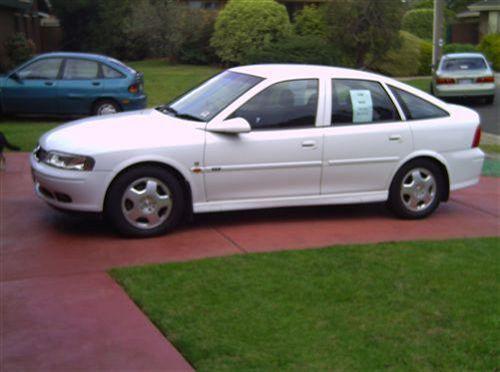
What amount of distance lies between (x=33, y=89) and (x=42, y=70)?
1.63ft

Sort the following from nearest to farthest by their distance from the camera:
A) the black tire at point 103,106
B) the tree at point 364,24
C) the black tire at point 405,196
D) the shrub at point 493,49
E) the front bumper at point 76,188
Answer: the front bumper at point 76,188
the black tire at point 405,196
the black tire at point 103,106
the tree at point 364,24
the shrub at point 493,49

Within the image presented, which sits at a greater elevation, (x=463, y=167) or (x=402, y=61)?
(x=463, y=167)

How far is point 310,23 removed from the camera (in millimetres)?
32312

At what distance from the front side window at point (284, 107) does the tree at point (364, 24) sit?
75.6ft

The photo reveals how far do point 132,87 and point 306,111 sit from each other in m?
9.50

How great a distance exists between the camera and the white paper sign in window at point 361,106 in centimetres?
808

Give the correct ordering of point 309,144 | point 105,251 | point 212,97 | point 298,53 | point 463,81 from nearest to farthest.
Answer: point 105,251 → point 309,144 → point 212,97 → point 463,81 → point 298,53

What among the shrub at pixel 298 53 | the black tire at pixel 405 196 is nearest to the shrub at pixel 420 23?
the shrub at pixel 298 53

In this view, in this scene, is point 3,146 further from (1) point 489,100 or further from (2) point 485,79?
(1) point 489,100

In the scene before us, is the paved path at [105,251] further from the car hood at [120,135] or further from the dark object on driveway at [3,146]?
the car hood at [120,135]

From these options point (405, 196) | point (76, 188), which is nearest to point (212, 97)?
point (76, 188)

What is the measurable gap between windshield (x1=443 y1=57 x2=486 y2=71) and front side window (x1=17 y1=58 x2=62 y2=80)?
1200 centimetres

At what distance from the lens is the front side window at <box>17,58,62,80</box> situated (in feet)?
54.2

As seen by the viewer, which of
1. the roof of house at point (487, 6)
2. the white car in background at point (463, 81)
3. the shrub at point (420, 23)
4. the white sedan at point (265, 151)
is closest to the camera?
Answer: the white sedan at point (265, 151)
